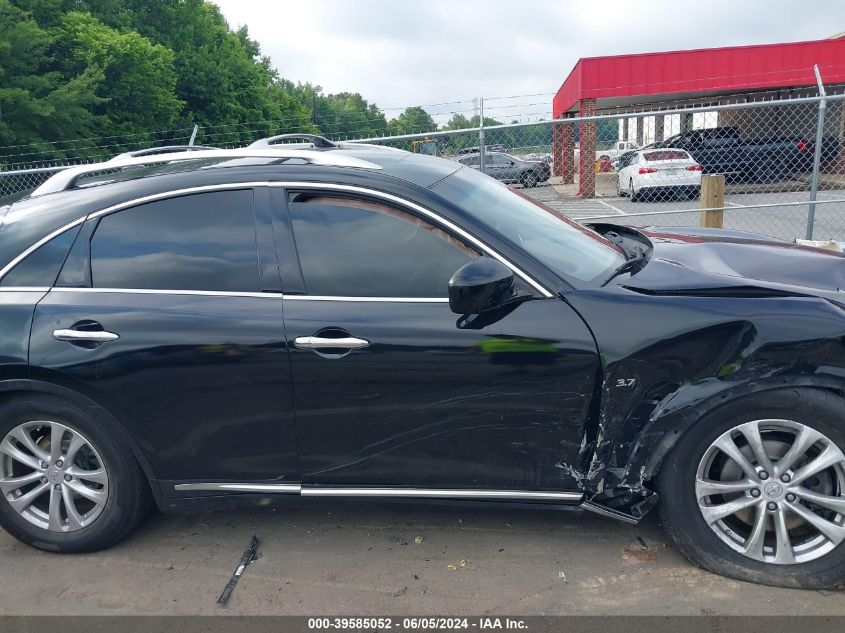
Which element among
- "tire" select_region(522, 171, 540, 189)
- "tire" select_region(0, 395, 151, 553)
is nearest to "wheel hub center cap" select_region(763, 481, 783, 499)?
"tire" select_region(0, 395, 151, 553)

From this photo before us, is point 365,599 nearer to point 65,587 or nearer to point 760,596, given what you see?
point 65,587

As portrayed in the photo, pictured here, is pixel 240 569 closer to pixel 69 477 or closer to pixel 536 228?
pixel 69 477

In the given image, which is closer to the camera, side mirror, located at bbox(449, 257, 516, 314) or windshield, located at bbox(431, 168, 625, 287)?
side mirror, located at bbox(449, 257, 516, 314)

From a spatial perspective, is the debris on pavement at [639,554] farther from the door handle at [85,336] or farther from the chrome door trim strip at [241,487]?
the door handle at [85,336]

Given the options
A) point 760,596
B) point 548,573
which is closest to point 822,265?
point 760,596

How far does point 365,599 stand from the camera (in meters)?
2.82

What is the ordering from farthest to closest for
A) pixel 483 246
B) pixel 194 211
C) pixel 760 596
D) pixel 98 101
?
pixel 98 101 → pixel 194 211 → pixel 483 246 → pixel 760 596

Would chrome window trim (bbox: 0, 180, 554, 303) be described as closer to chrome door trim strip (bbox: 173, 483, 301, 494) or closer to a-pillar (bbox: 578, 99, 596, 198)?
chrome door trim strip (bbox: 173, 483, 301, 494)

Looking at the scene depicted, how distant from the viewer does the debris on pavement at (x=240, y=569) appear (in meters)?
2.89

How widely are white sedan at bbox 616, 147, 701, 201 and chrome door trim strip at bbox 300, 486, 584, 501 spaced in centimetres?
911

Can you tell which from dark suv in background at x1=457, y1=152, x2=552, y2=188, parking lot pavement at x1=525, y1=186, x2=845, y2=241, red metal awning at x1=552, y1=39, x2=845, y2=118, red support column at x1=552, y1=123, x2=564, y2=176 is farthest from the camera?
red metal awning at x1=552, y1=39, x2=845, y2=118

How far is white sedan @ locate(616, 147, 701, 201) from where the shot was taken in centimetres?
1130

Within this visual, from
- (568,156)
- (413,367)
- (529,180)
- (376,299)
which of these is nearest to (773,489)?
(413,367)

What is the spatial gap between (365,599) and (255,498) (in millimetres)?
650
